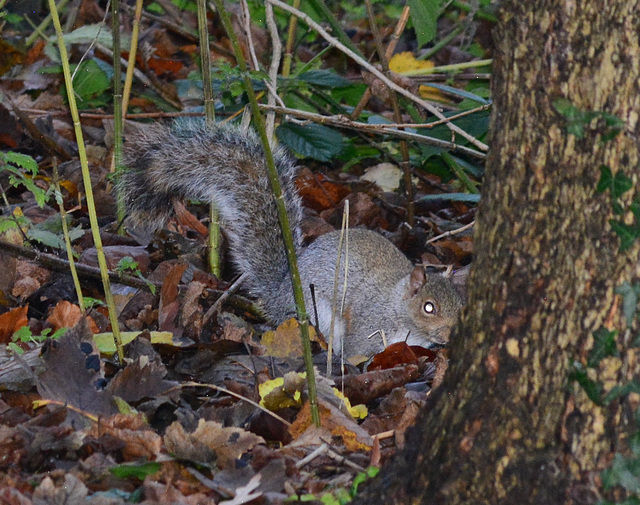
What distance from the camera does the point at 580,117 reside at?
4.53 feet

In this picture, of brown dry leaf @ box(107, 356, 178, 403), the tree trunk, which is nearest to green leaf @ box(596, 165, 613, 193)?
the tree trunk

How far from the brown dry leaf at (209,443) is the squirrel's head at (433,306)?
170 centimetres

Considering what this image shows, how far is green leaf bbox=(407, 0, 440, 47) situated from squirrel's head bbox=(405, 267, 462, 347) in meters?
0.99

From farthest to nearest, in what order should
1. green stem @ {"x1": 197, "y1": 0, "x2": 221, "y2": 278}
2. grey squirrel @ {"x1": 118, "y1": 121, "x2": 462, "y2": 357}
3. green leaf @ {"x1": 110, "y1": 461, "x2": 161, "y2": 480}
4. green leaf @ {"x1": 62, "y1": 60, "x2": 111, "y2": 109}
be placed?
green leaf @ {"x1": 62, "y1": 60, "x2": 111, "y2": 109}, grey squirrel @ {"x1": 118, "y1": 121, "x2": 462, "y2": 357}, green stem @ {"x1": 197, "y1": 0, "x2": 221, "y2": 278}, green leaf @ {"x1": 110, "y1": 461, "x2": 161, "y2": 480}

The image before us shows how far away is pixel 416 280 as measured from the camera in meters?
3.52

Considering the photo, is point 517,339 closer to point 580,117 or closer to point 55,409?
point 580,117

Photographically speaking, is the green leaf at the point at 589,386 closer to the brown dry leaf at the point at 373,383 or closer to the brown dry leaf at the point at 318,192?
the brown dry leaf at the point at 373,383

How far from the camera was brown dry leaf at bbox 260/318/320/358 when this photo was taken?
2.92m

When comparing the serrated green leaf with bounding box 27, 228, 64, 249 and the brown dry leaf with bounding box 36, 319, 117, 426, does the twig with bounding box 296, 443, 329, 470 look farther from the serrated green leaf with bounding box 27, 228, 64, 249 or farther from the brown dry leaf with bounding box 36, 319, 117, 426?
the serrated green leaf with bounding box 27, 228, 64, 249

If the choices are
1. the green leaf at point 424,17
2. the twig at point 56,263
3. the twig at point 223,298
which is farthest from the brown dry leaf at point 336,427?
the green leaf at point 424,17

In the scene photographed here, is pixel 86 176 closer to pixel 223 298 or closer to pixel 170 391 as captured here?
pixel 170 391

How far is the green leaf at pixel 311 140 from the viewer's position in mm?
4066

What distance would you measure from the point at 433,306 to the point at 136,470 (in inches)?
78.4

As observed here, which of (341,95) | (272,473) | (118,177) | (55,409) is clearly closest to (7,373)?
(55,409)
